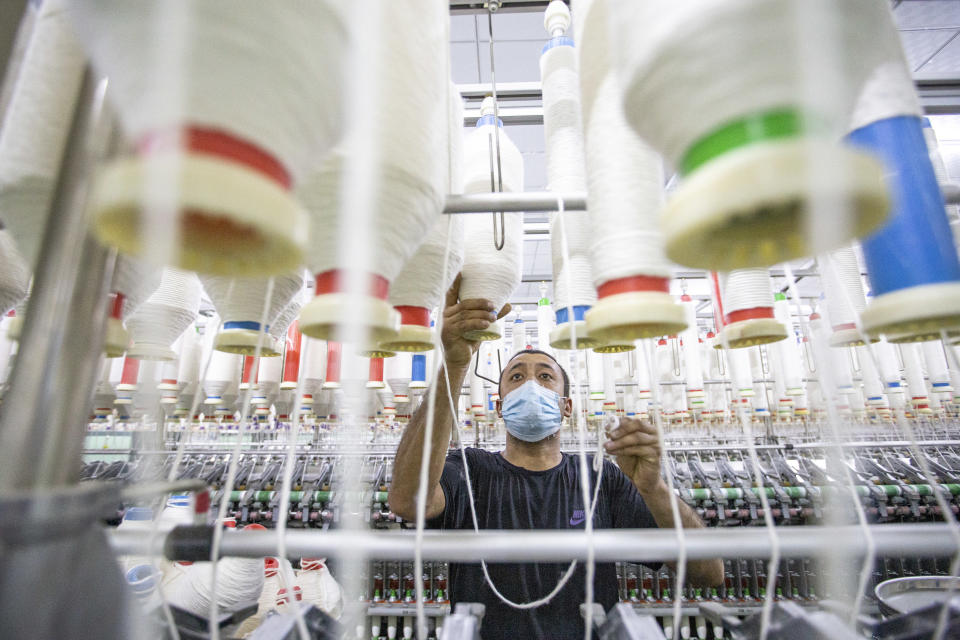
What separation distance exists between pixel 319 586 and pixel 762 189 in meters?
1.79

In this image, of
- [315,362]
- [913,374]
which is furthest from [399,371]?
[913,374]

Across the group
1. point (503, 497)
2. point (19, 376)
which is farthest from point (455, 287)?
point (503, 497)

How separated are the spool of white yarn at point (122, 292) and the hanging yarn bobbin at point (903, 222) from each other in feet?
1.86

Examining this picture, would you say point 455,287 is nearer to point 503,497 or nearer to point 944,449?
point 503,497

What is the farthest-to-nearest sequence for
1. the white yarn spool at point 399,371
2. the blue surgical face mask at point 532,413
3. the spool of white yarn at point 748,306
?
the white yarn spool at point 399,371, the blue surgical face mask at point 532,413, the spool of white yarn at point 748,306

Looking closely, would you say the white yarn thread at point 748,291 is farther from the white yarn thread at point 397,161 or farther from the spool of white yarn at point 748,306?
the white yarn thread at point 397,161

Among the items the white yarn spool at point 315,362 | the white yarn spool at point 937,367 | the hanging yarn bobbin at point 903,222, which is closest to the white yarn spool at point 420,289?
the hanging yarn bobbin at point 903,222

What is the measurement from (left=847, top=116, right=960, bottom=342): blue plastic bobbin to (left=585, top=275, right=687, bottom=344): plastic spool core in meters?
0.13

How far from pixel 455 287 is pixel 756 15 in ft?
1.66

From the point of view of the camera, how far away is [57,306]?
0.29 metres

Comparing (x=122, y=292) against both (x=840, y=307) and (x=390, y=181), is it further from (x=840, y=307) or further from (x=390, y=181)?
(x=840, y=307)

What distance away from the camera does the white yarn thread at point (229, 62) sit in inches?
6.8

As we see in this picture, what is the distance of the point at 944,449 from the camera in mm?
3436

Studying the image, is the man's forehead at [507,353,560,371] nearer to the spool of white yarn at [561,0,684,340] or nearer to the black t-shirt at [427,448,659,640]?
the black t-shirt at [427,448,659,640]
